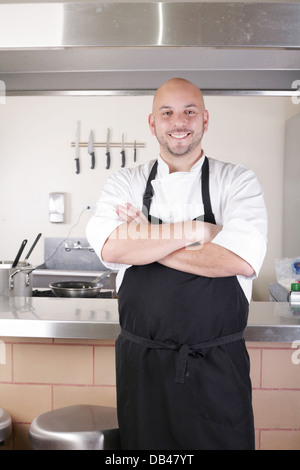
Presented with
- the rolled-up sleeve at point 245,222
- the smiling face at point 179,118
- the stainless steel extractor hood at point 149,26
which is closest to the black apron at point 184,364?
the rolled-up sleeve at point 245,222

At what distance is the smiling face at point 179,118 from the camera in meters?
1.94

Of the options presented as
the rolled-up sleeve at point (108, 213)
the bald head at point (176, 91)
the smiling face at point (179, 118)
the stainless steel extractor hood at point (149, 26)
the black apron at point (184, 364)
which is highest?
the stainless steel extractor hood at point (149, 26)

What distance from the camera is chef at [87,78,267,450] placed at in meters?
1.76

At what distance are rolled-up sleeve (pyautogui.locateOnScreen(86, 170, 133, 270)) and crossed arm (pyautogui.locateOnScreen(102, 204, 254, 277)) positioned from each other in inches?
1.5

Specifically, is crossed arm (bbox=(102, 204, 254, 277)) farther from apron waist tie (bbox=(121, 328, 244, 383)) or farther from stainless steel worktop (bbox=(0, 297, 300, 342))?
stainless steel worktop (bbox=(0, 297, 300, 342))

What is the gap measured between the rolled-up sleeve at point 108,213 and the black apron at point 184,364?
0.64 feet

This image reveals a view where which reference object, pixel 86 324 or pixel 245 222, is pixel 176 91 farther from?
pixel 86 324

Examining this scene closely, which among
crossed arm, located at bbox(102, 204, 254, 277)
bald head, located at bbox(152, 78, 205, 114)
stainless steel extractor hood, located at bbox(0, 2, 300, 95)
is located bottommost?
crossed arm, located at bbox(102, 204, 254, 277)

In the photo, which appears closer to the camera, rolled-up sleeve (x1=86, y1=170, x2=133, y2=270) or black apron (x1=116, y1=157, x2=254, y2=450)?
black apron (x1=116, y1=157, x2=254, y2=450)

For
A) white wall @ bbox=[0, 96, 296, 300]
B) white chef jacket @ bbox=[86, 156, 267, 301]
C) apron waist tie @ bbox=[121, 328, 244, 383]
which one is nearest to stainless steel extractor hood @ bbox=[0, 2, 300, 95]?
white chef jacket @ bbox=[86, 156, 267, 301]

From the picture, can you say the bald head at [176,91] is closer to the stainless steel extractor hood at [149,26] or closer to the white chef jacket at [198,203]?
the stainless steel extractor hood at [149,26]

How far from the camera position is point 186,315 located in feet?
5.82

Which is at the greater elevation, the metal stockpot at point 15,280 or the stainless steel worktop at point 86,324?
the metal stockpot at point 15,280
